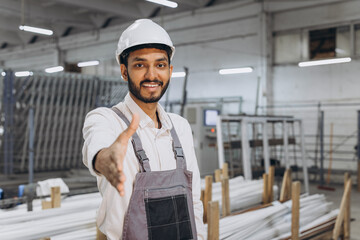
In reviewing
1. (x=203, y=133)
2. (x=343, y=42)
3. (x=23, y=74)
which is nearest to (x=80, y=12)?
(x=23, y=74)

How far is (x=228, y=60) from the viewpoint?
10.0m

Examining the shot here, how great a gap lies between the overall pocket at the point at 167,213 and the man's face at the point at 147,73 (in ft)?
1.00

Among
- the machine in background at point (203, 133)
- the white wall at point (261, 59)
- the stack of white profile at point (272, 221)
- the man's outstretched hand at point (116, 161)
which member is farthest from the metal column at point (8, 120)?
the man's outstretched hand at point (116, 161)

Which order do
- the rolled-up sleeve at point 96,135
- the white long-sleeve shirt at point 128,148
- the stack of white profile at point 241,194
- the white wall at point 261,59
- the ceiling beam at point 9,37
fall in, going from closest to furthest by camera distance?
the rolled-up sleeve at point 96,135, the white long-sleeve shirt at point 128,148, the stack of white profile at point 241,194, the white wall at point 261,59, the ceiling beam at point 9,37

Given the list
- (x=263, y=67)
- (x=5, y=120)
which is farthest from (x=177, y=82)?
(x=5, y=120)

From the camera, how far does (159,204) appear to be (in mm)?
1167

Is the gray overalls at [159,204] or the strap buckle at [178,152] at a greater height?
the strap buckle at [178,152]

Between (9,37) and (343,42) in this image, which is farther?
(9,37)

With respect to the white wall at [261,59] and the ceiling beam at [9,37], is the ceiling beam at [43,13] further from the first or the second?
the ceiling beam at [9,37]

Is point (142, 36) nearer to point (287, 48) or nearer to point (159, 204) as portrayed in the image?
point (159, 204)

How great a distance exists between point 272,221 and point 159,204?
2149mm

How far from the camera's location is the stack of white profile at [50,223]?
2098mm

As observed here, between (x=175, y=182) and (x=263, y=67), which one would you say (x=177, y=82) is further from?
(x=175, y=182)

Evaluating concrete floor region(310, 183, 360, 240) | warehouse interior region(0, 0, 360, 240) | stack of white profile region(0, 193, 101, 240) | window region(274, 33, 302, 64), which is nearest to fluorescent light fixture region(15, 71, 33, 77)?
warehouse interior region(0, 0, 360, 240)
